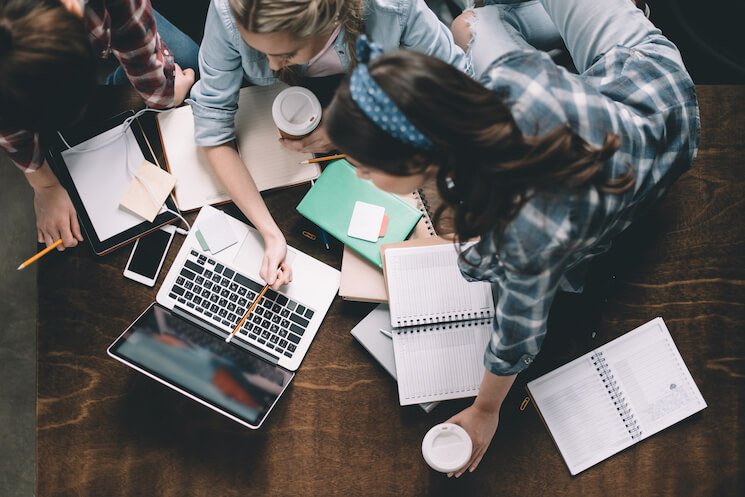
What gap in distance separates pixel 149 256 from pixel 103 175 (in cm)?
22

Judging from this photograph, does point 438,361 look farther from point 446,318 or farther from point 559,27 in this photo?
point 559,27

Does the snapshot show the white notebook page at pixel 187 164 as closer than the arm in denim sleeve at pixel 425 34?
No

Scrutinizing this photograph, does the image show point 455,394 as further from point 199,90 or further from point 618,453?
point 199,90

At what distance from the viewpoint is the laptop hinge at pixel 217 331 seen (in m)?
1.11

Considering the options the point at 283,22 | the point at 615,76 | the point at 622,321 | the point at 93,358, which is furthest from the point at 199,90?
the point at 622,321

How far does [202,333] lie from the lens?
109 cm

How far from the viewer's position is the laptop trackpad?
1.15 metres

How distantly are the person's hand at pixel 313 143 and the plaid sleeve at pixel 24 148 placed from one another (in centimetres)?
53

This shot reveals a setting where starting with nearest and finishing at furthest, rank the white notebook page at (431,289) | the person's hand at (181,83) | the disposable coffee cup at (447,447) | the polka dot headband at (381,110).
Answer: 1. the polka dot headband at (381,110)
2. the disposable coffee cup at (447,447)
3. the white notebook page at (431,289)
4. the person's hand at (181,83)

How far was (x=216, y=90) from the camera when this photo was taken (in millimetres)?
1104

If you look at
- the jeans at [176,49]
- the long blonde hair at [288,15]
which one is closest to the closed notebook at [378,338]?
the long blonde hair at [288,15]

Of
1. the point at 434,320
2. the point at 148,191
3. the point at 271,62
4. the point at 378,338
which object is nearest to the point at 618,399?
the point at 434,320

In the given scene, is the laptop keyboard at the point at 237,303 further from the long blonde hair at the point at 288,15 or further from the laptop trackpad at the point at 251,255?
the long blonde hair at the point at 288,15

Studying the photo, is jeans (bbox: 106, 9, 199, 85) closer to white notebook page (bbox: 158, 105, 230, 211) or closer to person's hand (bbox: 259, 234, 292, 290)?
white notebook page (bbox: 158, 105, 230, 211)
